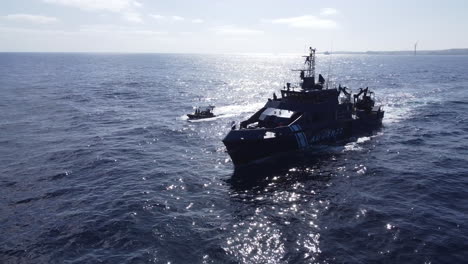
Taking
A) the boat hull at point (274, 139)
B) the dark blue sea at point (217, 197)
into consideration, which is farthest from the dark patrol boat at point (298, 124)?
the dark blue sea at point (217, 197)

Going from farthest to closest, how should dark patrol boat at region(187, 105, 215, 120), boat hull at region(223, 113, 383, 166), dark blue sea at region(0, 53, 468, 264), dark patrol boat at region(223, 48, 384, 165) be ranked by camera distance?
dark patrol boat at region(187, 105, 215, 120) → dark patrol boat at region(223, 48, 384, 165) → boat hull at region(223, 113, 383, 166) → dark blue sea at region(0, 53, 468, 264)

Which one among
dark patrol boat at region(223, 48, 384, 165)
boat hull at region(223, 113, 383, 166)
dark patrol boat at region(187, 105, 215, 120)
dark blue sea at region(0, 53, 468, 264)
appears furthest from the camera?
dark patrol boat at region(187, 105, 215, 120)

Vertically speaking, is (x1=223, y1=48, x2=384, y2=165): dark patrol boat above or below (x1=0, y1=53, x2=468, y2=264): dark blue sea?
above

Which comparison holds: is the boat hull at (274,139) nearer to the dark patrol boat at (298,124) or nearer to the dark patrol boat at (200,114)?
the dark patrol boat at (298,124)

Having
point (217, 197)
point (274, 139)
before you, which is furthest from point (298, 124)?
point (217, 197)

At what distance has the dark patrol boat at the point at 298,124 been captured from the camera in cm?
4036

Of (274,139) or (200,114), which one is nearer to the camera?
(274,139)

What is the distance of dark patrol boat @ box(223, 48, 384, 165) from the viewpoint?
4036 centimetres

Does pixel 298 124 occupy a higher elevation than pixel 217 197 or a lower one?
higher

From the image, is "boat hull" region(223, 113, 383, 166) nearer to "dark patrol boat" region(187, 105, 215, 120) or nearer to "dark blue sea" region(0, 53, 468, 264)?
"dark blue sea" region(0, 53, 468, 264)

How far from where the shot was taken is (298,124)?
148 feet

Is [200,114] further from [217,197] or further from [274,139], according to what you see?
[217,197]

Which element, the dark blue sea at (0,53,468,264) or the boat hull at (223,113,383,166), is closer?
the dark blue sea at (0,53,468,264)

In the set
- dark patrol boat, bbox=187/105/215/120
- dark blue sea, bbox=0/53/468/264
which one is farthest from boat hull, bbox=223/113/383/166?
dark patrol boat, bbox=187/105/215/120
